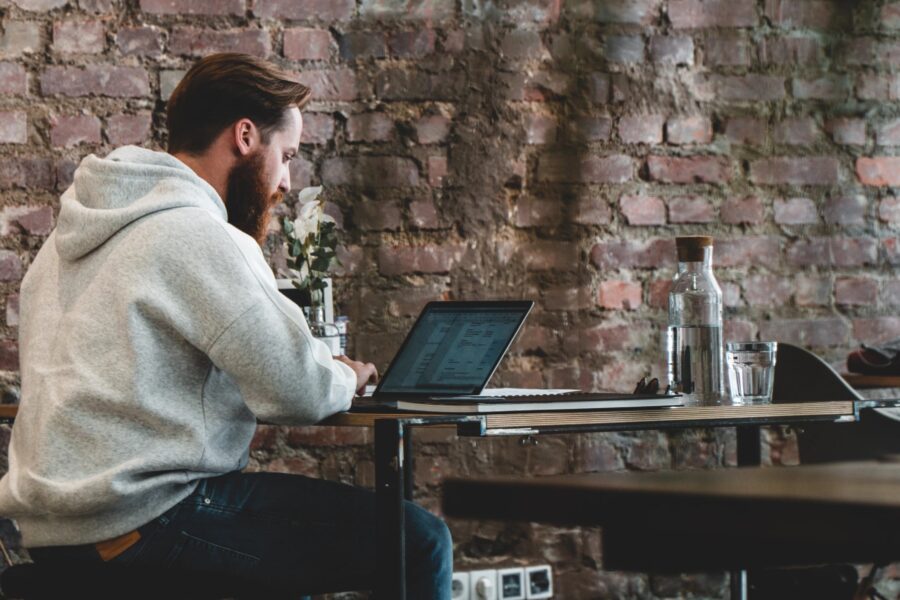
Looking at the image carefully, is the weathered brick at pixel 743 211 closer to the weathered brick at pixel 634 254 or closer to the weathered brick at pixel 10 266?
the weathered brick at pixel 634 254

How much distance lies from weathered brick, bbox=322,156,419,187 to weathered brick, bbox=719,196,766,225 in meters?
0.75

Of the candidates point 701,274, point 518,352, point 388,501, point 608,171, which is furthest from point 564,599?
point 388,501

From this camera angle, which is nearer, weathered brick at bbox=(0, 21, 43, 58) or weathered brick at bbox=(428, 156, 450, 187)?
weathered brick at bbox=(0, 21, 43, 58)

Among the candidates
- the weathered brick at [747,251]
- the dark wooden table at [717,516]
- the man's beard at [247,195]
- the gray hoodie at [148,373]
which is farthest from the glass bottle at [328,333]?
the dark wooden table at [717,516]

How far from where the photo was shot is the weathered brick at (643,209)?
2723mm

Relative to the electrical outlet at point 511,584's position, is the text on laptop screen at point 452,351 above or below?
above

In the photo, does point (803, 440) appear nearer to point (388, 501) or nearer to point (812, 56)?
point (812, 56)

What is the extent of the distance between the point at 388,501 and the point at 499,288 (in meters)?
1.24

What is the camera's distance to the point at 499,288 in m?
2.65

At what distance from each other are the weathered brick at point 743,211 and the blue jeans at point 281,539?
143 centimetres

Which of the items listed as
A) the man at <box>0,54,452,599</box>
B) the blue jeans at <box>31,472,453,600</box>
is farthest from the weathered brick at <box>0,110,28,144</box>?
the blue jeans at <box>31,472,453,600</box>

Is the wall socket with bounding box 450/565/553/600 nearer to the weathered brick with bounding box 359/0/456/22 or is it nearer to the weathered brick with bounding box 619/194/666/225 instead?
the weathered brick with bounding box 619/194/666/225

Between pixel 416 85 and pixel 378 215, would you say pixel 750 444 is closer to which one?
pixel 378 215

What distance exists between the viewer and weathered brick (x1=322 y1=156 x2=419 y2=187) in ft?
8.49
